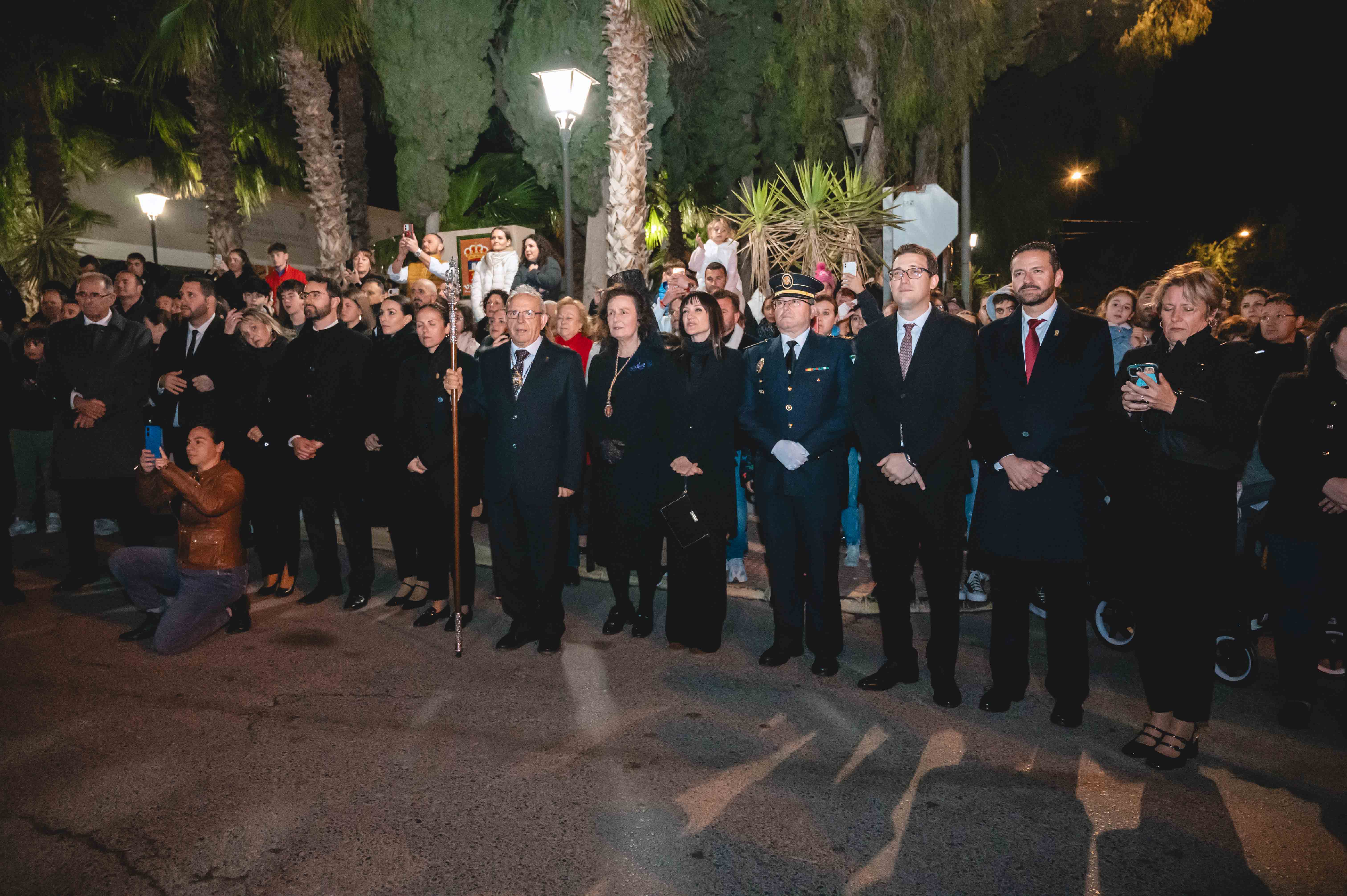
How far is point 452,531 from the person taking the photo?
5.88 metres

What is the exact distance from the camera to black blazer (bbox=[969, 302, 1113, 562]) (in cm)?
405

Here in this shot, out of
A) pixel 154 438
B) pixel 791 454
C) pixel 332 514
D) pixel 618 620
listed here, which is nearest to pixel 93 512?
pixel 154 438

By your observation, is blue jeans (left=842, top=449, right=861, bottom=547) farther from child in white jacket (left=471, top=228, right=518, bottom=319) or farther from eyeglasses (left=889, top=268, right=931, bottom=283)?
child in white jacket (left=471, top=228, right=518, bottom=319)

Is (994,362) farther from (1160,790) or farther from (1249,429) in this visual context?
(1160,790)

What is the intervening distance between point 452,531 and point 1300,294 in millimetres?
26326

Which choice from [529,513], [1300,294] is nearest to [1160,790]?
[529,513]

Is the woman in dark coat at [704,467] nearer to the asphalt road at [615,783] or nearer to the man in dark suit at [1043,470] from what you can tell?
the asphalt road at [615,783]

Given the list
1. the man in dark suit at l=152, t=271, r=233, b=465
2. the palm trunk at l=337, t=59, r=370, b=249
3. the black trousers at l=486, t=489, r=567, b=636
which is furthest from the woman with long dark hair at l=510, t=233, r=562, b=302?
the palm trunk at l=337, t=59, r=370, b=249

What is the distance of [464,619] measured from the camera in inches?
232

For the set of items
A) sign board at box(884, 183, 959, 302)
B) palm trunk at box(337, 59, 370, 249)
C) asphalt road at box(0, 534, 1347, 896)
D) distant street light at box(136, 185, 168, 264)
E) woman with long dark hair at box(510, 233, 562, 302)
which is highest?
palm trunk at box(337, 59, 370, 249)

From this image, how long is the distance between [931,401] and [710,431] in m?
1.36

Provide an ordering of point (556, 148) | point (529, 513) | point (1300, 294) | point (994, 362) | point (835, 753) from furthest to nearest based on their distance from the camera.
→ point (1300, 294) < point (556, 148) < point (529, 513) < point (994, 362) < point (835, 753)

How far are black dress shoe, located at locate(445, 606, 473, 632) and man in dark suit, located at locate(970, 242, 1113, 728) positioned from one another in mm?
3253

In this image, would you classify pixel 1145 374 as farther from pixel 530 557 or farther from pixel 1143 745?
pixel 530 557
